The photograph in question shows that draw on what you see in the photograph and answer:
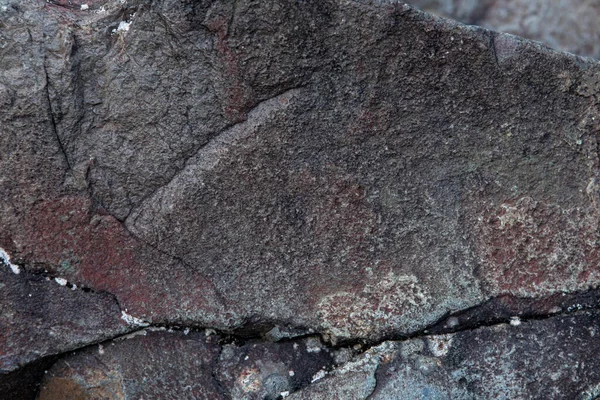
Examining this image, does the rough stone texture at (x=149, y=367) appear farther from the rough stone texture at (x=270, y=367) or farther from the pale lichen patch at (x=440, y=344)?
the pale lichen patch at (x=440, y=344)

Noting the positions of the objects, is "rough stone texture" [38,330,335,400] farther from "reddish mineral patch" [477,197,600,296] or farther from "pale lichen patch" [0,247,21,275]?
"reddish mineral patch" [477,197,600,296]

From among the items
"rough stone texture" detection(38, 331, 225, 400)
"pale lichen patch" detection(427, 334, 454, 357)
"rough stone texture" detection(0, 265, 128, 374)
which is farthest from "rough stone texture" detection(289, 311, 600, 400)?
"rough stone texture" detection(0, 265, 128, 374)

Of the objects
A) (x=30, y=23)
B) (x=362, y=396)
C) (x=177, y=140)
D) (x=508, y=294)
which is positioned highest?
(x=30, y=23)

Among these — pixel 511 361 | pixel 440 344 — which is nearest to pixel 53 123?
pixel 440 344

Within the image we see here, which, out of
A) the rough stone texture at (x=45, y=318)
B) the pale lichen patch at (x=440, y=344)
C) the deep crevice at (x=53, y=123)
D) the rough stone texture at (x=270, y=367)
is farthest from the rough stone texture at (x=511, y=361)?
the deep crevice at (x=53, y=123)

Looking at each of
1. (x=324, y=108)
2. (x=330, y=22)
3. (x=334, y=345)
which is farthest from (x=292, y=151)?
(x=334, y=345)

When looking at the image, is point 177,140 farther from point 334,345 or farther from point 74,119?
point 334,345

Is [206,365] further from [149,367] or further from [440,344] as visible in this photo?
[440,344]
